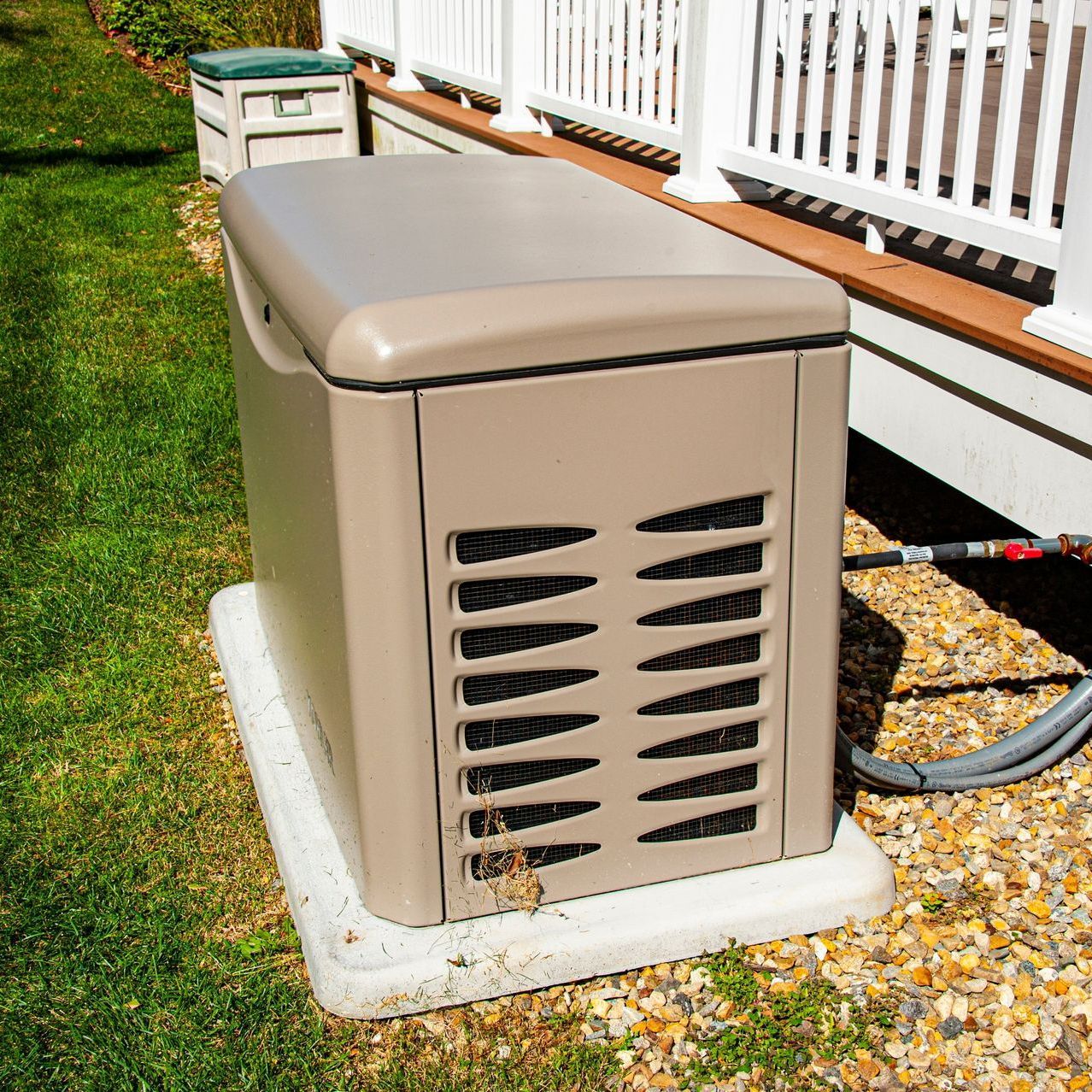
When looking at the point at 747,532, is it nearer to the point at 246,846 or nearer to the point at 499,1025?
the point at 499,1025

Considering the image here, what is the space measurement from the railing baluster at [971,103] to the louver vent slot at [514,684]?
72.0 inches

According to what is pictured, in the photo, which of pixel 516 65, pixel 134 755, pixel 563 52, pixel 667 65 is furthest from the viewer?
pixel 516 65

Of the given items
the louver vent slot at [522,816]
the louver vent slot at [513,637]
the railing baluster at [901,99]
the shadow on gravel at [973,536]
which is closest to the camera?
the louver vent slot at [513,637]

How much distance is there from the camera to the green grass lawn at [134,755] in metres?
2.30

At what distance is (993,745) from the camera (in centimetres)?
295

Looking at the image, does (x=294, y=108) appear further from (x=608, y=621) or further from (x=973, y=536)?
(x=608, y=621)

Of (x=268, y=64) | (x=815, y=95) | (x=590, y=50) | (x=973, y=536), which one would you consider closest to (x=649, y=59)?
(x=590, y=50)

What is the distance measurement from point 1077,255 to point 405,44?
5869mm

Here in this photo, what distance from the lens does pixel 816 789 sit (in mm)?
2520

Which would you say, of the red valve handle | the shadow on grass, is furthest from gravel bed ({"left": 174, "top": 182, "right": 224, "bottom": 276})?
the red valve handle

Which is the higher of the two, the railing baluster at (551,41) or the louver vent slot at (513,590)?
the railing baluster at (551,41)

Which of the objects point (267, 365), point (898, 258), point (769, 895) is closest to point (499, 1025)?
point (769, 895)

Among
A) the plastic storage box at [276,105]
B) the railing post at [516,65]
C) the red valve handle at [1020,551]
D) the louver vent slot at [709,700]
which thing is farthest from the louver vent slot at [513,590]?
the plastic storage box at [276,105]

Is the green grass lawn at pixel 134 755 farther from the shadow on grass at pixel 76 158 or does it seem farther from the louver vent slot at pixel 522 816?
the shadow on grass at pixel 76 158
